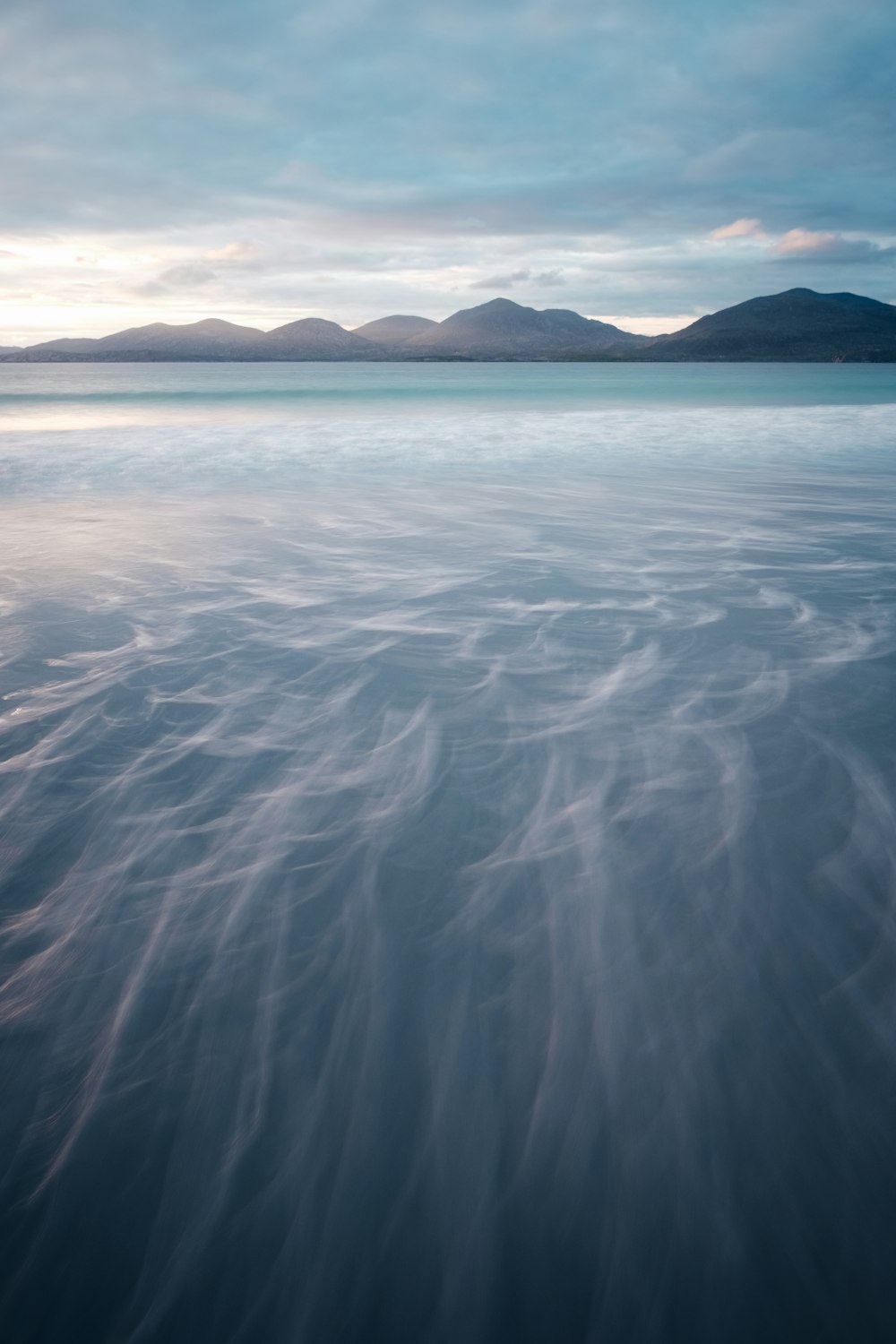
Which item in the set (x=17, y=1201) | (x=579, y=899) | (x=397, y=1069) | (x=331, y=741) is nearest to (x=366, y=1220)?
(x=397, y=1069)

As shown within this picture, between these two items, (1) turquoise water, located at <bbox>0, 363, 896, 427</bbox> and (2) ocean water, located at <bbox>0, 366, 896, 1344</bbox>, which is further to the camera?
(1) turquoise water, located at <bbox>0, 363, 896, 427</bbox>

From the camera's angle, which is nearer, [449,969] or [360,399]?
[449,969]

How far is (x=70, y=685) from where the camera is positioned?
4461 mm

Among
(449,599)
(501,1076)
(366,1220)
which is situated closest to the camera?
(366,1220)

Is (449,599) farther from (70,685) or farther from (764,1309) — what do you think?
(764,1309)

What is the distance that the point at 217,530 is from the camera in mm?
8617

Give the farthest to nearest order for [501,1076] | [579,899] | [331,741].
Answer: [331,741] < [579,899] < [501,1076]

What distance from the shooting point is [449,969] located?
8.03 ft

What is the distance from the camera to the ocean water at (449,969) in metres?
1.73

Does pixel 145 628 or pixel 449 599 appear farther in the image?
pixel 449 599

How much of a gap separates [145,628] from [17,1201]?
410cm

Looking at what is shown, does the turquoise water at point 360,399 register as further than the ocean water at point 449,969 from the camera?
Yes

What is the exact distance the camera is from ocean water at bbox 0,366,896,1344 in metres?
1.73

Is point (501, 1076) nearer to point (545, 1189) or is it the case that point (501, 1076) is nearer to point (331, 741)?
point (545, 1189)
